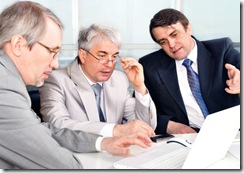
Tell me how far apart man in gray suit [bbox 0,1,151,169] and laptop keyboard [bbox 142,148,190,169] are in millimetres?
67

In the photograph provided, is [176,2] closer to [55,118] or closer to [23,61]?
[55,118]

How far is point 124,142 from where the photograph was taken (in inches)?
41.0

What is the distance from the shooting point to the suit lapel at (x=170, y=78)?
1751 millimetres

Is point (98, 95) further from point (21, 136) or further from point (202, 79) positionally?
point (21, 136)

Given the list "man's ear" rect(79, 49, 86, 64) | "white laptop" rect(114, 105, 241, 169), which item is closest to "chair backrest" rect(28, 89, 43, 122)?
"man's ear" rect(79, 49, 86, 64)

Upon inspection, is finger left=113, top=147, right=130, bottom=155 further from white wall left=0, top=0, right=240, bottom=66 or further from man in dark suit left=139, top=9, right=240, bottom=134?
white wall left=0, top=0, right=240, bottom=66

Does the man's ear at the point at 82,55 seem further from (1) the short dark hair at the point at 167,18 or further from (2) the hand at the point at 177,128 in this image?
(2) the hand at the point at 177,128

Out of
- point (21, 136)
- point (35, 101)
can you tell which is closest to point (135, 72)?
point (35, 101)

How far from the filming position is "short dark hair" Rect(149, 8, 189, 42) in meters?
1.75

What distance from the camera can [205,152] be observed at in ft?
2.97

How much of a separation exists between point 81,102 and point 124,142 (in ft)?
1.87

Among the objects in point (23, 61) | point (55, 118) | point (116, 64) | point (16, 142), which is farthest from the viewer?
point (116, 64)

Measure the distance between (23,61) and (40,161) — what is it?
0.96 ft

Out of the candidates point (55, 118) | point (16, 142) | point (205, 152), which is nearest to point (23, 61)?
point (16, 142)
